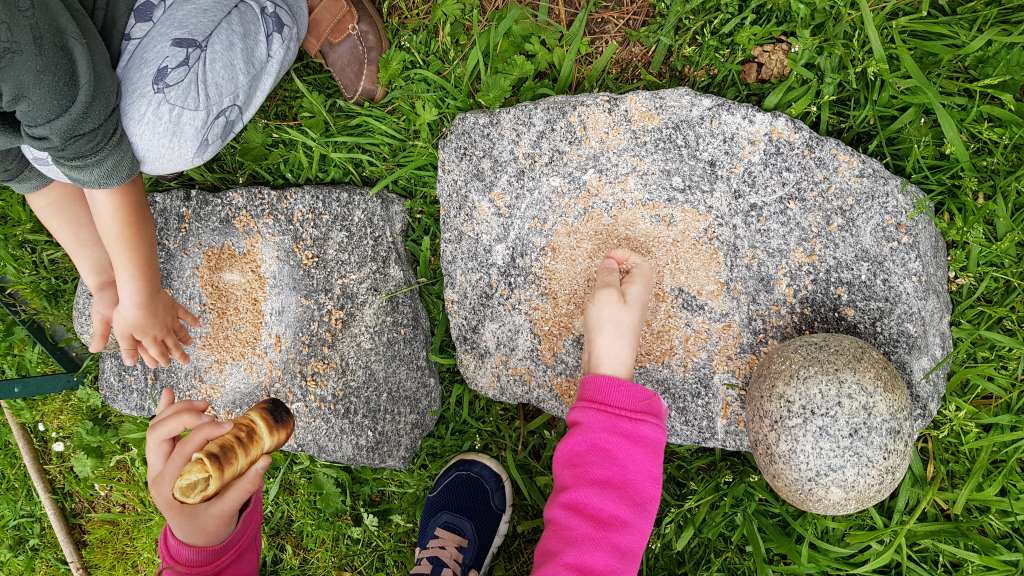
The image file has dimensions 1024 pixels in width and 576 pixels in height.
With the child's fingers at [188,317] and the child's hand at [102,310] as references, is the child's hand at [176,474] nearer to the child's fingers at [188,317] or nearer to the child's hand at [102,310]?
the child's fingers at [188,317]

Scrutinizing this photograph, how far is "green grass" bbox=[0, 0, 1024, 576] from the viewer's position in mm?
2277

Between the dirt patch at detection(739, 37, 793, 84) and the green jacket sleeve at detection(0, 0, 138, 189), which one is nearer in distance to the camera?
the green jacket sleeve at detection(0, 0, 138, 189)

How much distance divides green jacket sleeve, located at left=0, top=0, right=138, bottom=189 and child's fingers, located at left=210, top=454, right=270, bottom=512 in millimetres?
1004

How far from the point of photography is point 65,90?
5.89 feet

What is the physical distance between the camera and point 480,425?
2.76m

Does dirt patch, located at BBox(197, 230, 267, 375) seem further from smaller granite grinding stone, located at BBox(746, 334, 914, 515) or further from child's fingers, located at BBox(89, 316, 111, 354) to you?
smaller granite grinding stone, located at BBox(746, 334, 914, 515)

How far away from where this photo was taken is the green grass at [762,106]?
228 centimetres

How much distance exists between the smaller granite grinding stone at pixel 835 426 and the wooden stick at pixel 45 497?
133 inches

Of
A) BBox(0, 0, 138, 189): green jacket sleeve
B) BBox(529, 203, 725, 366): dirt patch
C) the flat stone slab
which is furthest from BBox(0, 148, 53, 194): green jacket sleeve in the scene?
BBox(529, 203, 725, 366): dirt patch

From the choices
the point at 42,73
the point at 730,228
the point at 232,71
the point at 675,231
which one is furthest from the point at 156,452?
the point at 730,228

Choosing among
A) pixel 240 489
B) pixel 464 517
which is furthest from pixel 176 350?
pixel 464 517

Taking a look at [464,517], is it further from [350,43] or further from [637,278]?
[350,43]

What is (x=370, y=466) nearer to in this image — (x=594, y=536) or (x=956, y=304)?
(x=594, y=536)

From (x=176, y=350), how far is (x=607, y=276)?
165cm
